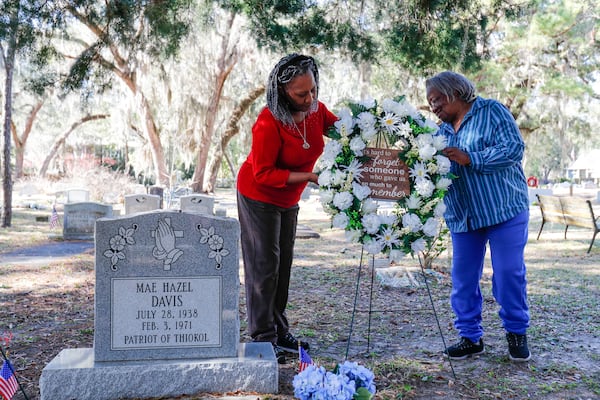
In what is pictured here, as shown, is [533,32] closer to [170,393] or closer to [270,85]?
[270,85]

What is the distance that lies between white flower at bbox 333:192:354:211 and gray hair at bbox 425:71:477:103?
92 centimetres

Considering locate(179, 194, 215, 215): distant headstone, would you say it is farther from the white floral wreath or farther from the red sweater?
the white floral wreath

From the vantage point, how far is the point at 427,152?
3148mm

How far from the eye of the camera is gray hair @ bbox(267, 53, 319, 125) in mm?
3217

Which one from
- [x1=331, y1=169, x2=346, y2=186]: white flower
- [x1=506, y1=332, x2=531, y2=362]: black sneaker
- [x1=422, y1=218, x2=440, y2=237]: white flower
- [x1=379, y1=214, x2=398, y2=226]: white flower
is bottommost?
[x1=506, y1=332, x2=531, y2=362]: black sneaker

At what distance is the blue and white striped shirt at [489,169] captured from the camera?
3.33 m

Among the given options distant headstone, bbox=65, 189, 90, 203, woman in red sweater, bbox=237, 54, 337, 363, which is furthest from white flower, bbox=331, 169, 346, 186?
distant headstone, bbox=65, 189, 90, 203

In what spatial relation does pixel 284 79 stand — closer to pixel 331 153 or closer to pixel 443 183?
pixel 331 153

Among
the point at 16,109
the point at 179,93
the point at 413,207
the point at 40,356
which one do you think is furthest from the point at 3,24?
the point at 16,109

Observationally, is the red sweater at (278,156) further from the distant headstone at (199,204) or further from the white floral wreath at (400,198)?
the distant headstone at (199,204)

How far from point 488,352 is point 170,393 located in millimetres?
2299

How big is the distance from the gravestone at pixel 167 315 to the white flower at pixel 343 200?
2.14 ft

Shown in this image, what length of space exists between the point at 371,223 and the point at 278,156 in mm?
737

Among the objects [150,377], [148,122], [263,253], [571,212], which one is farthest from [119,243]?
[148,122]
